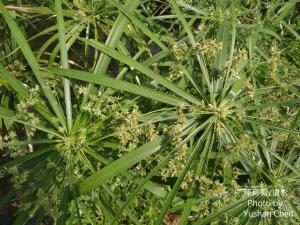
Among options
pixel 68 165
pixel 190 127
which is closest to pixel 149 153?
pixel 190 127

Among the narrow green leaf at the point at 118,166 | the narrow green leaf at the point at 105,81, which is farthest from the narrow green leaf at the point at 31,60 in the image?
the narrow green leaf at the point at 118,166

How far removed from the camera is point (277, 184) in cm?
222

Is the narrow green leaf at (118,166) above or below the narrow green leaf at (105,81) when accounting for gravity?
below

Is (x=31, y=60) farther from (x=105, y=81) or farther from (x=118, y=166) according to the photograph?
(x=118, y=166)

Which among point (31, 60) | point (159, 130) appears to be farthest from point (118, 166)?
point (31, 60)

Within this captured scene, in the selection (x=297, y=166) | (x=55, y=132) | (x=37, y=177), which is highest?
(x=297, y=166)

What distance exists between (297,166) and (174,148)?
0.90 metres

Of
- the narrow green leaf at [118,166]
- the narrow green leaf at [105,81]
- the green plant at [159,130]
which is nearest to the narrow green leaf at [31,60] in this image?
the green plant at [159,130]

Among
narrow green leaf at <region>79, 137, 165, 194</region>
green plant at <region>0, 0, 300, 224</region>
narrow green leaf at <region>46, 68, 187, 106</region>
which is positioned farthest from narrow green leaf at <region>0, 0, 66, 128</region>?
narrow green leaf at <region>79, 137, 165, 194</region>

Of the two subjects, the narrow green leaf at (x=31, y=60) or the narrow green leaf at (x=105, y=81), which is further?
the narrow green leaf at (x=31, y=60)

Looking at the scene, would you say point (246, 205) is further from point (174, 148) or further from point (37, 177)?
point (37, 177)

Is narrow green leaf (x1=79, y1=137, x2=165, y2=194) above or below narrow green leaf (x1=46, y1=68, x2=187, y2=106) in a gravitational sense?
below

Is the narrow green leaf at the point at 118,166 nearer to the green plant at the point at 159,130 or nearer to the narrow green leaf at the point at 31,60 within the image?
the green plant at the point at 159,130

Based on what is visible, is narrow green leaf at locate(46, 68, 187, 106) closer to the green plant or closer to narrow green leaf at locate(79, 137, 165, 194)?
the green plant
